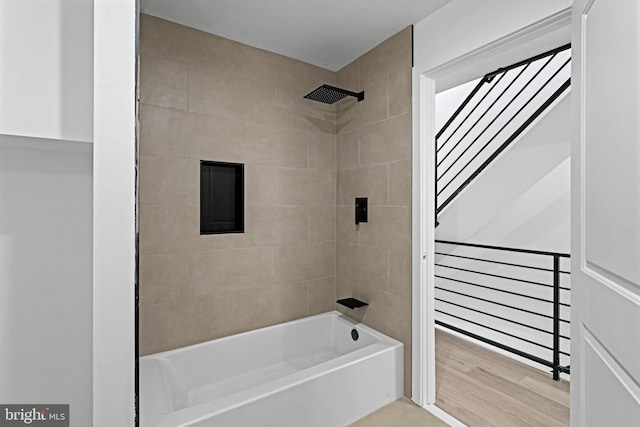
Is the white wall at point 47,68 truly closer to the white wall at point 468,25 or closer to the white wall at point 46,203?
the white wall at point 46,203

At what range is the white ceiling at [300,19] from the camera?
194 cm

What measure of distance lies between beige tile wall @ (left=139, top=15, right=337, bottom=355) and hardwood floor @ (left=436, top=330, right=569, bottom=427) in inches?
42.6

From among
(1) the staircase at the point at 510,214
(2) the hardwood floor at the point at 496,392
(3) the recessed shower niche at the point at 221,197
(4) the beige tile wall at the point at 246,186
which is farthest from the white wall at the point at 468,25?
(2) the hardwood floor at the point at 496,392

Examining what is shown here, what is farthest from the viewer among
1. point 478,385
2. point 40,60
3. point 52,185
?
point 478,385

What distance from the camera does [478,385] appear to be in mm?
2338

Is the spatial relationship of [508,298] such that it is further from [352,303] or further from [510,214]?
[352,303]

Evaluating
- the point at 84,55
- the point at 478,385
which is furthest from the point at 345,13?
the point at 478,385

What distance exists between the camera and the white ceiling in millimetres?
1943

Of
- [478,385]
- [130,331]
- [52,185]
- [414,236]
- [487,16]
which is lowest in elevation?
[478,385]

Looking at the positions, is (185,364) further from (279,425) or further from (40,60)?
(40,60)

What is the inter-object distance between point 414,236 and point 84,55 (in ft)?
6.14

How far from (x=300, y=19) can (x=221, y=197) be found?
1302 mm

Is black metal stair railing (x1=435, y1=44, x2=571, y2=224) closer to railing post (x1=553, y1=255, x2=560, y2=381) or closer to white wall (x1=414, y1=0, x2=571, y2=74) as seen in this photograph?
white wall (x1=414, y1=0, x2=571, y2=74)

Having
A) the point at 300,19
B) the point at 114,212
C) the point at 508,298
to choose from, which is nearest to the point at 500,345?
the point at 508,298
